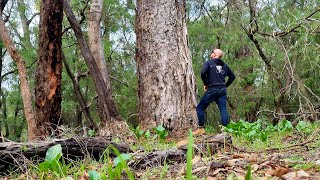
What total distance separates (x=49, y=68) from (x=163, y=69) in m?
2.02

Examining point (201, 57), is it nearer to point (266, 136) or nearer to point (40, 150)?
point (266, 136)

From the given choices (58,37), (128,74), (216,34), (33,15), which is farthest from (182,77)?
(33,15)

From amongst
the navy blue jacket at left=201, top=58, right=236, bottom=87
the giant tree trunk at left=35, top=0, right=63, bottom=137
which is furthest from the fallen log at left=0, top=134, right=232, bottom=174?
the navy blue jacket at left=201, top=58, right=236, bottom=87

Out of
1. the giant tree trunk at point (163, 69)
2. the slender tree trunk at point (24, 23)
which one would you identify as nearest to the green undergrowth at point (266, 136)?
the giant tree trunk at point (163, 69)

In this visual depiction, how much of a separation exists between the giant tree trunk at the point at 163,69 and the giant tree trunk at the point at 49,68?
1498mm

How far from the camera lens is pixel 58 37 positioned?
676 centimetres

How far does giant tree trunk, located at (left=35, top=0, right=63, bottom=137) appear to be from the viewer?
6.56m

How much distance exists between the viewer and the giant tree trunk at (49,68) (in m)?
6.56

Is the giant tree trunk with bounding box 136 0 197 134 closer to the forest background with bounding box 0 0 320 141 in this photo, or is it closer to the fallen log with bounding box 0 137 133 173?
the fallen log with bounding box 0 137 133 173

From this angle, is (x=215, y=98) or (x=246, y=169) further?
(x=215, y=98)

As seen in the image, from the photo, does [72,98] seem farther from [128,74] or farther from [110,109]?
[110,109]

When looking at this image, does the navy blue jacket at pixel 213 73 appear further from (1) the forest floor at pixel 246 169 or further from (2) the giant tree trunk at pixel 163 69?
(1) the forest floor at pixel 246 169

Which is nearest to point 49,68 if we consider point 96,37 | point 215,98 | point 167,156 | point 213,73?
point 213,73

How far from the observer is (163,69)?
590 centimetres
